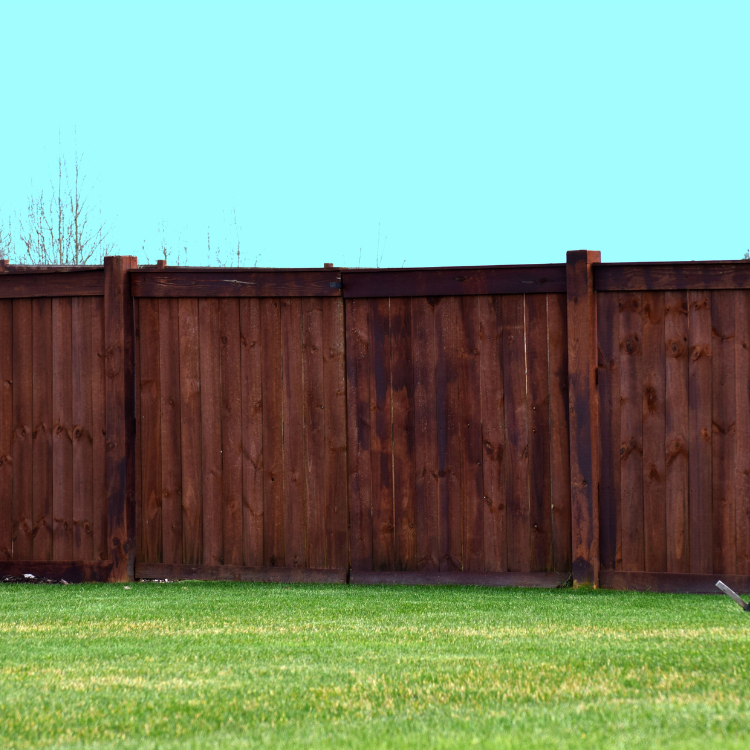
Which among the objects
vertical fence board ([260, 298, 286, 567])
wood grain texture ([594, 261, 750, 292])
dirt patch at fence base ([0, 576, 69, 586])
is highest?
wood grain texture ([594, 261, 750, 292])

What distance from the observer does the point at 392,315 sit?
716 cm

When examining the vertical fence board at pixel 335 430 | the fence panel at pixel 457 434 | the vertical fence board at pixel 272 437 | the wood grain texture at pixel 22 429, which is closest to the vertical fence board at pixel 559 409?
the fence panel at pixel 457 434

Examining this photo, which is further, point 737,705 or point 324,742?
point 737,705

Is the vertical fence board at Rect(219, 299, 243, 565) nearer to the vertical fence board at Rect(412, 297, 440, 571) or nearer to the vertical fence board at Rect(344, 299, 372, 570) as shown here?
the vertical fence board at Rect(344, 299, 372, 570)

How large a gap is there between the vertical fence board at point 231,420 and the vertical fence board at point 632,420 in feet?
8.60

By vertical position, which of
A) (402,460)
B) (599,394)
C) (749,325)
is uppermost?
(749,325)

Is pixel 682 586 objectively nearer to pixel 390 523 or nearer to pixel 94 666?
pixel 390 523

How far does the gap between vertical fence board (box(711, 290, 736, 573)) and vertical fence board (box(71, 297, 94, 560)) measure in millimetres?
4326

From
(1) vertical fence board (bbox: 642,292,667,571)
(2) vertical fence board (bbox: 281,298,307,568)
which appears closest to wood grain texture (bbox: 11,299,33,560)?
(2) vertical fence board (bbox: 281,298,307,568)

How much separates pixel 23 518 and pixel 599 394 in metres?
4.27

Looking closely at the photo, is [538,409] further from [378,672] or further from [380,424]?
[378,672]

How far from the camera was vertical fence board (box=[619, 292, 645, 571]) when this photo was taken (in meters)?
6.83

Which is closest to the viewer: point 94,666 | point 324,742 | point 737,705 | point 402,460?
point 324,742

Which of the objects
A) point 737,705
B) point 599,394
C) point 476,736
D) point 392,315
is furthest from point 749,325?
point 476,736
